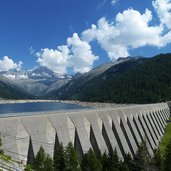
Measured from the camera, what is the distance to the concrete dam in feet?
133

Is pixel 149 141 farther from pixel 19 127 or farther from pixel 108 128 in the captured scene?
pixel 19 127

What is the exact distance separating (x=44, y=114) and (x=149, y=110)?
224 ft

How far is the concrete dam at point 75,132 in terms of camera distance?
4059 centimetres

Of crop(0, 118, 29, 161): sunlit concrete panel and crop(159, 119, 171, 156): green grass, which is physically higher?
crop(0, 118, 29, 161): sunlit concrete panel

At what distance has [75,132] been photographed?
175ft

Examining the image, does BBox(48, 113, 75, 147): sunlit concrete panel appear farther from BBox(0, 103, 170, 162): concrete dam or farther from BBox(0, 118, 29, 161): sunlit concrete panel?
BBox(0, 118, 29, 161): sunlit concrete panel

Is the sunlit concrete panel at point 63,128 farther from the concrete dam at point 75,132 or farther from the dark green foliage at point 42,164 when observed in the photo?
the dark green foliage at point 42,164

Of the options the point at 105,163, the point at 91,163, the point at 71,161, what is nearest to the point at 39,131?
the point at 71,161

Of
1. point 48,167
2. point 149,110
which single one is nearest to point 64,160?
point 48,167

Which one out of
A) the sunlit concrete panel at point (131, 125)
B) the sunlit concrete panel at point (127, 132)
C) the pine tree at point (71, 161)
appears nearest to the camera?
the pine tree at point (71, 161)

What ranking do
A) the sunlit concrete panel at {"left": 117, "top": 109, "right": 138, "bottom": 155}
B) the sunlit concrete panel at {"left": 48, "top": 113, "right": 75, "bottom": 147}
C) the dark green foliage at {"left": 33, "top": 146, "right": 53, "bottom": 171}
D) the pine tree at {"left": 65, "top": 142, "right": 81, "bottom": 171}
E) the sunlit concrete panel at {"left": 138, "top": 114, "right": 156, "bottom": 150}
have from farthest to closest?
1. the sunlit concrete panel at {"left": 138, "top": 114, "right": 156, "bottom": 150}
2. the sunlit concrete panel at {"left": 117, "top": 109, "right": 138, "bottom": 155}
3. the sunlit concrete panel at {"left": 48, "top": 113, "right": 75, "bottom": 147}
4. the pine tree at {"left": 65, "top": 142, "right": 81, "bottom": 171}
5. the dark green foliage at {"left": 33, "top": 146, "right": 53, "bottom": 171}

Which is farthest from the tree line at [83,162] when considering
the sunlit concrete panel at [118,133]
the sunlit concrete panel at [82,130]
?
the sunlit concrete panel at [118,133]

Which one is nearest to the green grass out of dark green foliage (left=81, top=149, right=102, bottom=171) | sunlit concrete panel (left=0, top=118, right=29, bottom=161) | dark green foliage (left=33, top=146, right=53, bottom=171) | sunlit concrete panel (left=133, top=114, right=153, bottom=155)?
sunlit concrete panel (left=133, top=114, right=153, bottom=155)

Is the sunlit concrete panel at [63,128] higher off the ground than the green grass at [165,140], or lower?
higher
